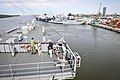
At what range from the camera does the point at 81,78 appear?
59.4 feet

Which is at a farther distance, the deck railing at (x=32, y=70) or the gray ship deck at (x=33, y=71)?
the deck railing at (x=32, y=70)

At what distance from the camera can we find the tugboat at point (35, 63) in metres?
10.8

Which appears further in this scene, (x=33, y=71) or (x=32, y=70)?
(x=32, y=70)

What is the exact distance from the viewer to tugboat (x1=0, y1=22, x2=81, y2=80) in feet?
35.4

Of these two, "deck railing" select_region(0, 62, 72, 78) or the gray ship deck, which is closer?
the gray ship deck

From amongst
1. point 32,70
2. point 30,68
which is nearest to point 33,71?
point 32,70

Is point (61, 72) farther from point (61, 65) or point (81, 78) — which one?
point (81, 78)

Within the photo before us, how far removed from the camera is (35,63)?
438 inches

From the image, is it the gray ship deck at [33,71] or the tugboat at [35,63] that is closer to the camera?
the gray ship deck at [33,71]

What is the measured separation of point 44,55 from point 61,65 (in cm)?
356

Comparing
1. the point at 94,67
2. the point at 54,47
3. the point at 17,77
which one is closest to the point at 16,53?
the point at 54,47

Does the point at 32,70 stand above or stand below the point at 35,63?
below

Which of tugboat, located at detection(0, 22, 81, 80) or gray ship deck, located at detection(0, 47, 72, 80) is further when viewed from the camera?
tugboat, located at detection(0, 22, 81, 80)

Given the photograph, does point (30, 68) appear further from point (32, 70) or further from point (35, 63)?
point (35, 63)
